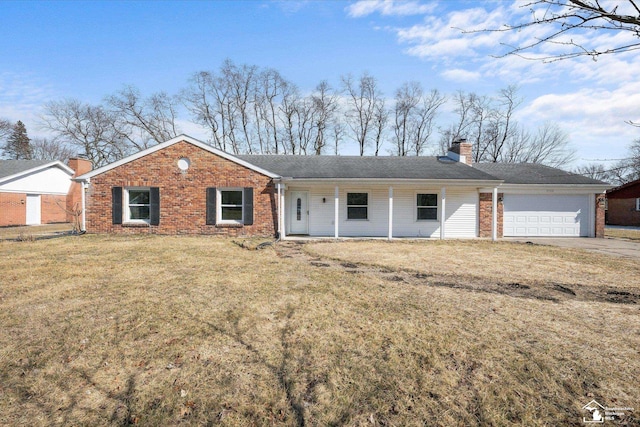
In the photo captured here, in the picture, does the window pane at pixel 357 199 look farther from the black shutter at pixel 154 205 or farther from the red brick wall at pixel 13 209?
the red brick wall at pixel 13 209

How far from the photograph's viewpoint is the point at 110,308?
15.6 ft

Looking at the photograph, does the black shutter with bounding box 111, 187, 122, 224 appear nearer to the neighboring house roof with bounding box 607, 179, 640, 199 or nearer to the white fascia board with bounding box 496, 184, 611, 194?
the white fascia board with bounding box 496, 184, 611, 194

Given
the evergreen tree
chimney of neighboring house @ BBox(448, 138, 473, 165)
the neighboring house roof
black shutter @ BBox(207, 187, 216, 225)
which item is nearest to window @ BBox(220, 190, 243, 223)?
black shutter @ BBox(207, 187, 216, 225)

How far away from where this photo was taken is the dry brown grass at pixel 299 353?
8.46 feet

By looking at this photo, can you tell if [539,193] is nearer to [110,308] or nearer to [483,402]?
[483,402]

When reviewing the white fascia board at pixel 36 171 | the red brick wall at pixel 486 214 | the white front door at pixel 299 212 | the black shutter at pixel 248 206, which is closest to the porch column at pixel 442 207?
the red brick wall at pixel 486 214

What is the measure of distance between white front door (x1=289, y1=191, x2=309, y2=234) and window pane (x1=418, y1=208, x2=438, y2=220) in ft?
17.7

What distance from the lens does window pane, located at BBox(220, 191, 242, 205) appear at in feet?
45.8

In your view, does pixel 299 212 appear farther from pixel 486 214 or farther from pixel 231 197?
pixel 486 214

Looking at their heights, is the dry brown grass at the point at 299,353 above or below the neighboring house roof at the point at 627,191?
below

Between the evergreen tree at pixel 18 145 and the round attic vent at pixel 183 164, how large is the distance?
→ 40.4 metres

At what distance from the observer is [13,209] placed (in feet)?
68.8

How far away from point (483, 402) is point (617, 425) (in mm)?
951

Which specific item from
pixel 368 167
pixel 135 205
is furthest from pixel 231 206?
pixel 368 167
